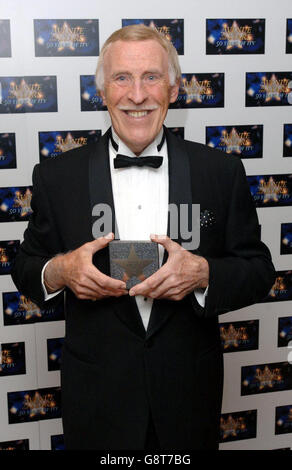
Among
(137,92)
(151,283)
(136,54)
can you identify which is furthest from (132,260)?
(136,54)

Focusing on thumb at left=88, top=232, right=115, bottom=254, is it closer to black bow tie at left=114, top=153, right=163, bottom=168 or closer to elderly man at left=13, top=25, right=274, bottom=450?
elderly man at left=13, top=25, right=274, bottom=450

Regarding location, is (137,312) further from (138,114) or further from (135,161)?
(138,114)

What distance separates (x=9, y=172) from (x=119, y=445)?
109cm

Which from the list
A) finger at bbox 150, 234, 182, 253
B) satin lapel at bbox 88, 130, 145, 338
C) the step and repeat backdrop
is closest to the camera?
finger at bbox 150, 234, 182, 253

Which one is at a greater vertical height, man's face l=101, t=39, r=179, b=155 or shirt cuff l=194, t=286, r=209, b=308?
man's face l=101, t=39, r=179, b=155

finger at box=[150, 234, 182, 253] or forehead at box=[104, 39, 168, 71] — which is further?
forehead at box=[104, 39, 168, 71]

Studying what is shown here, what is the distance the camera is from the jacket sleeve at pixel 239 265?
4.96ft

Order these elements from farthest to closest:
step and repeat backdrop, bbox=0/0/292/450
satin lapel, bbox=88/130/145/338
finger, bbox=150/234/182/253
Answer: step and repeat backdrop, bbox=0/0/292/450, satin lapel, bbox=88/130/145/338, finger, bbox=150/234/182/253

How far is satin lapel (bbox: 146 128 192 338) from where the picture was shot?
1.55 m

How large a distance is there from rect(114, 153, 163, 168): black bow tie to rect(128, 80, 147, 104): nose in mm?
153

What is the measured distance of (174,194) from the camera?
1.57m

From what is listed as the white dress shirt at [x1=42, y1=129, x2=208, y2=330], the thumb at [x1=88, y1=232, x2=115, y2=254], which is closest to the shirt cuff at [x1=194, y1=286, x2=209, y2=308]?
the white dress shirt at [x1=42, y1=129, x2=208, y2=330]

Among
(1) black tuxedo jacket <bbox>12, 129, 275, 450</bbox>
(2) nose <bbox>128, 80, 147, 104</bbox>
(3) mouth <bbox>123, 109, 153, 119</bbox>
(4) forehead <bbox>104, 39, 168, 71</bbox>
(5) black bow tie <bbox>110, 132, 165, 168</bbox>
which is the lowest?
(1) black tuxedo jacket <bbox>12, 129, 275, 450</bbox>
